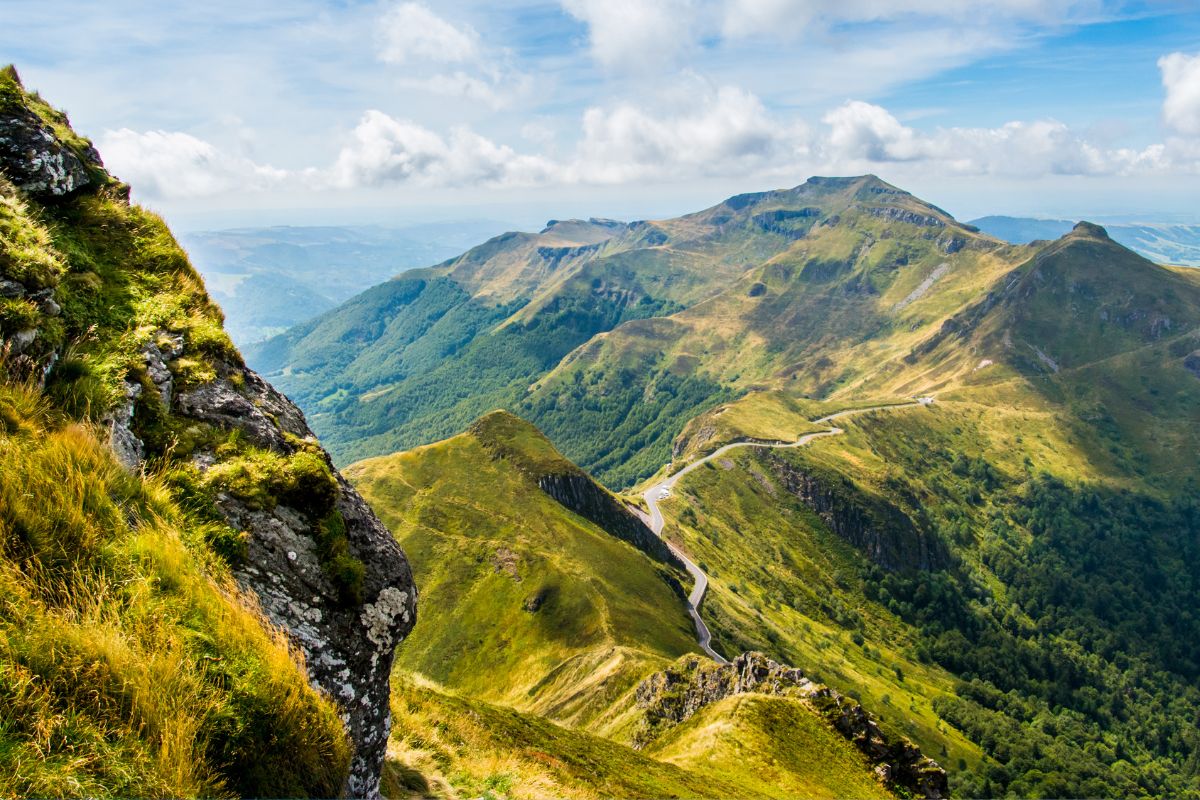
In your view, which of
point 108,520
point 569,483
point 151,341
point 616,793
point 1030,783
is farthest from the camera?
point 569,483

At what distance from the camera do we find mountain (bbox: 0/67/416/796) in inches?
247

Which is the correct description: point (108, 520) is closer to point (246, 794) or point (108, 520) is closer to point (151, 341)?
point (246, 794)

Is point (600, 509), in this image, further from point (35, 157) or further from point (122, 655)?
point (122, 655)

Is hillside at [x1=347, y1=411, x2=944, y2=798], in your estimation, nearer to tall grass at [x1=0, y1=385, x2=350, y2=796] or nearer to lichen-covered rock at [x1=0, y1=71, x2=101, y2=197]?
tall grass at [x1=0, y1=385, x2=350, y2=796]

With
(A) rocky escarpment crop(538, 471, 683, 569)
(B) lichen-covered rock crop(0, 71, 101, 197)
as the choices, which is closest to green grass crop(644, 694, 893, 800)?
(B) lichen-covered rock crop(0, 71, 101, 197)

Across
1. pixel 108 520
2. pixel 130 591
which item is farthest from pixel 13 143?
pixel 130 591

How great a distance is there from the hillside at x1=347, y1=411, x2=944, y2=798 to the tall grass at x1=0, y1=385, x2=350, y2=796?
8.99 metres

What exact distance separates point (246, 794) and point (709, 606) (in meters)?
161

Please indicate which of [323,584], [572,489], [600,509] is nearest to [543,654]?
[572,489]

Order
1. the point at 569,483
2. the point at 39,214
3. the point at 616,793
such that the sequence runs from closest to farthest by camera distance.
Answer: the point at 39,214
the point at 616,793
the point at 569,483

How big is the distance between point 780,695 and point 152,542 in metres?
60.4

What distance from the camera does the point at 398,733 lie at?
17.0 meters

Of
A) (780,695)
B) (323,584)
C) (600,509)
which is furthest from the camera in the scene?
(600,509)

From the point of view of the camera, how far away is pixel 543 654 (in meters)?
111
